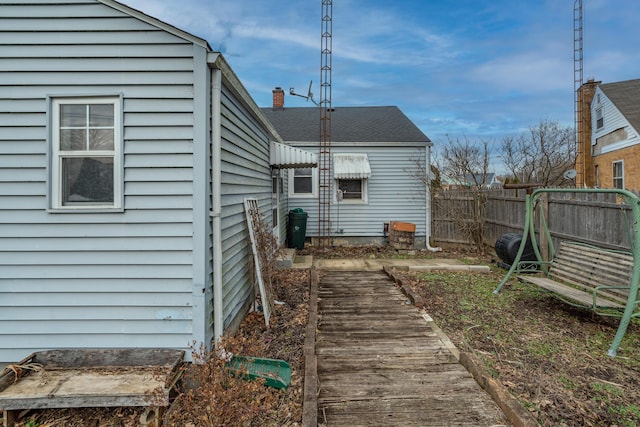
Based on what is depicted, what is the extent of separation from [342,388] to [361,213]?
29.6ft

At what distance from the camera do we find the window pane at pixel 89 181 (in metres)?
3.56

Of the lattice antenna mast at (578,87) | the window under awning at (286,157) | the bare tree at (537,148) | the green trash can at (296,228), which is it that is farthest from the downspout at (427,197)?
the lattice antenna mast at (578,87)

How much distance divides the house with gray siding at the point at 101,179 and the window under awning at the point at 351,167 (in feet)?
26.9

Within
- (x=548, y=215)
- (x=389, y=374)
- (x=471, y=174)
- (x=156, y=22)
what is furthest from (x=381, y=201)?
(x=156, y=22)

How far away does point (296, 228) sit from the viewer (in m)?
10.5

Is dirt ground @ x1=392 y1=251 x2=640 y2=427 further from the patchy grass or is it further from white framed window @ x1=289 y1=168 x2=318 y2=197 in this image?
Result: white framed window @ x1=289 y1=168 x2=318 y2=197

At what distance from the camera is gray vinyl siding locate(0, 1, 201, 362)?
3.50 meters

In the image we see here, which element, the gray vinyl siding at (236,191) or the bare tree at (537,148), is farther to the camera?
the bare tree at (537,148)

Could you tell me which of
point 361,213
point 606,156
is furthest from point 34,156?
point 606,156

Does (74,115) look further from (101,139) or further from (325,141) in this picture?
(325,141)

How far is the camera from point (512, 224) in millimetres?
9531

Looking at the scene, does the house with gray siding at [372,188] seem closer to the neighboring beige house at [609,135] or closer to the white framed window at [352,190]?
the white framed window at [352,190]

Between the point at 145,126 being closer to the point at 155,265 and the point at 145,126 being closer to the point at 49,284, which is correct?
the point at 155,265

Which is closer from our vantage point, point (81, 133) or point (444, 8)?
point (81, 133)
